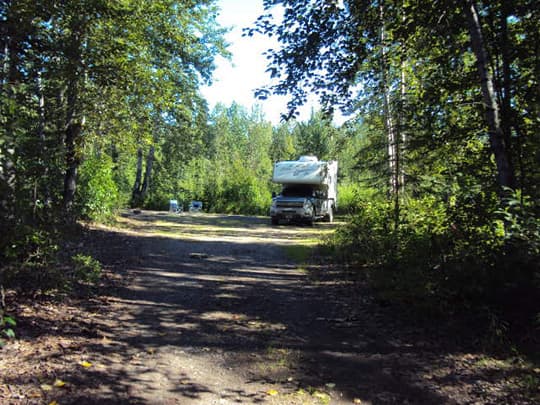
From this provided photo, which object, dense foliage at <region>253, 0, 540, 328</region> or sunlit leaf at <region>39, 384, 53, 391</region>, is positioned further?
dense foliage at <region>253, 0, 540, 328</region>

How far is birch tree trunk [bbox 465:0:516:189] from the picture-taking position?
517 centimetres

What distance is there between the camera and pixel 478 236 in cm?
503

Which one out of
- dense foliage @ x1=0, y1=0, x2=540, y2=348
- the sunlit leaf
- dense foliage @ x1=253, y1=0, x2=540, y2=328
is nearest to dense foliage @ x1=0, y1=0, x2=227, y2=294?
dense foliage @ x1=0, y1=0, x2=540, y2=348

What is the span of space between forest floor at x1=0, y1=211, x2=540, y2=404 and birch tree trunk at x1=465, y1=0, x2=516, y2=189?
6.83ft

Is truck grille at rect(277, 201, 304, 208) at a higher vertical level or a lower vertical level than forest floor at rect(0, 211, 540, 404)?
higher

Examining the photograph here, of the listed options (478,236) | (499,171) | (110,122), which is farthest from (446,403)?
(110,122)

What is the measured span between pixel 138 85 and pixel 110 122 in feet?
9.64

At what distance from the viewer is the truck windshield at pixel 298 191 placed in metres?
21.6

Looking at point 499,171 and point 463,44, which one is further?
point 463,44

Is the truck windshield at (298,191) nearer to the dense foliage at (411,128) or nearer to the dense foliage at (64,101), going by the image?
the dense foliage at (64,101)

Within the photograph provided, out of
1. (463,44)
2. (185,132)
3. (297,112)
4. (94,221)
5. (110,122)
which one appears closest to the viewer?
(463,44)

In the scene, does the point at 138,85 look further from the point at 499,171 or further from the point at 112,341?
the point at 499,171

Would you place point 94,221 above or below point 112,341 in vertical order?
above

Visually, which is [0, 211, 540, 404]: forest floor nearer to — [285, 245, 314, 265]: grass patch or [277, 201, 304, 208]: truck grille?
[285, 245, 314, 265]: grass patch
